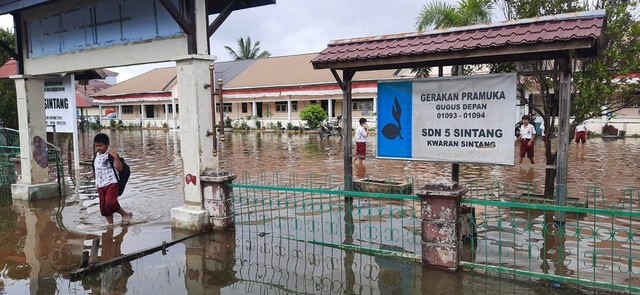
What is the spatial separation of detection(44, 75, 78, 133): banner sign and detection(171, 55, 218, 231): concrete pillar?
3872 millimetres

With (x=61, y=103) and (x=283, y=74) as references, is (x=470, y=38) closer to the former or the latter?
(x=61, y=103)

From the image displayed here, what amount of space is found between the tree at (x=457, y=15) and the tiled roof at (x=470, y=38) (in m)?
2.66

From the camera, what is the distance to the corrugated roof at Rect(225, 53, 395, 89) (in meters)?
36.0

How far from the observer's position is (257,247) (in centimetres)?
657

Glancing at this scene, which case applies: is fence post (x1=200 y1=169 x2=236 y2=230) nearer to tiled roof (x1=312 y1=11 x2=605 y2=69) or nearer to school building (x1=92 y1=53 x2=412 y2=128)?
tiled roof (x1=312 y1=11 x2=605 y2=69)

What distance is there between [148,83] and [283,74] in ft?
54.0

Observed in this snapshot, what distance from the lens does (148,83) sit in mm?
47719

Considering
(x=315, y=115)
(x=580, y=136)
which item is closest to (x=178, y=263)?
(x=580, y=136)

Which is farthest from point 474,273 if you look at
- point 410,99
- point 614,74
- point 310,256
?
point 614,74

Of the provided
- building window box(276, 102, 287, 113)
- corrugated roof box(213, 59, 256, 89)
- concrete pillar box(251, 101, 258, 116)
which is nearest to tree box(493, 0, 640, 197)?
building window box(276, 102, 287, 113)

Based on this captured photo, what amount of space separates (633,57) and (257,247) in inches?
276

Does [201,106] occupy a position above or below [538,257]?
above

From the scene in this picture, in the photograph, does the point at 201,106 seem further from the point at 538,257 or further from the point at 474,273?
the point at 538,257

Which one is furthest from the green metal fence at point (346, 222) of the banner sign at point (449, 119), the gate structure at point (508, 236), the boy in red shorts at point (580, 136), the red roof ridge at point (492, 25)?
the boy in red shorts at point (580, 136)
